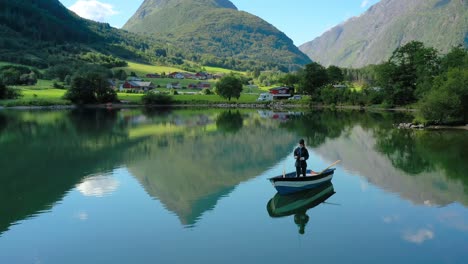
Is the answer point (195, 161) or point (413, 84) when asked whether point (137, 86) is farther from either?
point (195, 161)

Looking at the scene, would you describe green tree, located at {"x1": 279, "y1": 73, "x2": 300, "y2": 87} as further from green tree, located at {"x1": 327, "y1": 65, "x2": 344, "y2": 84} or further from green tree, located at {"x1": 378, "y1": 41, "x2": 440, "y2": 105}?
green tree, located at {"x1": 378, "y1": 41, "x2": 440, "y2": 105}

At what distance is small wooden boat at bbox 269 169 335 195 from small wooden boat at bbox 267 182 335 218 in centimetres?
38

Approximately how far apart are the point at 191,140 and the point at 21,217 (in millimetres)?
31714

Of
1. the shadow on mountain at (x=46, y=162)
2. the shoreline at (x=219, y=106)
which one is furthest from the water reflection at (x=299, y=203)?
the shoreline at (x=219, y=106)

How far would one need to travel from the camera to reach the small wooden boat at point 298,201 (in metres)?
22.3

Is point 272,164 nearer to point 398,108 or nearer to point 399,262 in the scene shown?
point 399,262

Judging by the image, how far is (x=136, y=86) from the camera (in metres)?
170

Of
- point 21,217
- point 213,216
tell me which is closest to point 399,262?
point 213,216

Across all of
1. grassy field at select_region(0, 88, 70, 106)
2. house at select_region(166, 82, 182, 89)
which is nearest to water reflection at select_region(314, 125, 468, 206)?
grassy field at select_region(0, 88, 70, 106)

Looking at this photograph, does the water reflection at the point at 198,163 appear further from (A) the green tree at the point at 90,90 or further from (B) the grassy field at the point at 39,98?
(A) the green tree at the point at 90,90

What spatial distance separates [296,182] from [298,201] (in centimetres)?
120

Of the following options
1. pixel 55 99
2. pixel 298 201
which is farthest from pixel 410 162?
pixel 55 99

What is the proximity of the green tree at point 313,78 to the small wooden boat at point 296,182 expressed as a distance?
124048 mm

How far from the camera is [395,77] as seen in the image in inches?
4345
